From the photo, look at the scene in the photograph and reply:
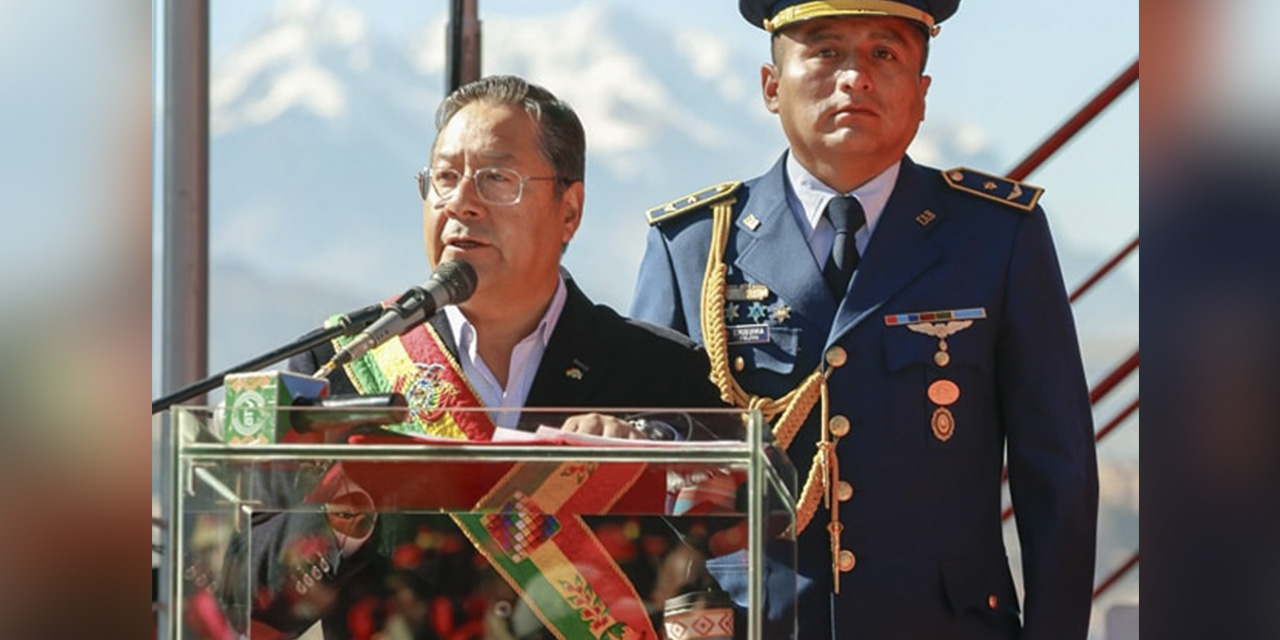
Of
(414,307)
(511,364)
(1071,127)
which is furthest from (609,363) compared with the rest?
(1071,127)

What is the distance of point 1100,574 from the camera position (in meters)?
5.16

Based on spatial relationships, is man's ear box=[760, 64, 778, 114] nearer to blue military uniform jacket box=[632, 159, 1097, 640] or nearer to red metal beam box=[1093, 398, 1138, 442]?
blue military uniform jacket box=[632, 159, 1097, 640]

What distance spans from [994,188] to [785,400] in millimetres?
570

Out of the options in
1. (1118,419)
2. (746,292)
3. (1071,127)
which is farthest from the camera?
(1118,419)

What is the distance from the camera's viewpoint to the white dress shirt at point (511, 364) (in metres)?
3.25

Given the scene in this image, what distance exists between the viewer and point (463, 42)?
4.68 metres

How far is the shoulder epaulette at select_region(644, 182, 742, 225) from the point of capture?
3.78 meters

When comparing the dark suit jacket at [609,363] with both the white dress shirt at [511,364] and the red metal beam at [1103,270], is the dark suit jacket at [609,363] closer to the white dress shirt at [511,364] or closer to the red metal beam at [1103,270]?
the white dress shirt at [511,364]

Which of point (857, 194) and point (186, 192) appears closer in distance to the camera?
point (857, 194)

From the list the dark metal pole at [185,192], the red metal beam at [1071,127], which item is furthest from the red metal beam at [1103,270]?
the dark metal pole at [185,192]
